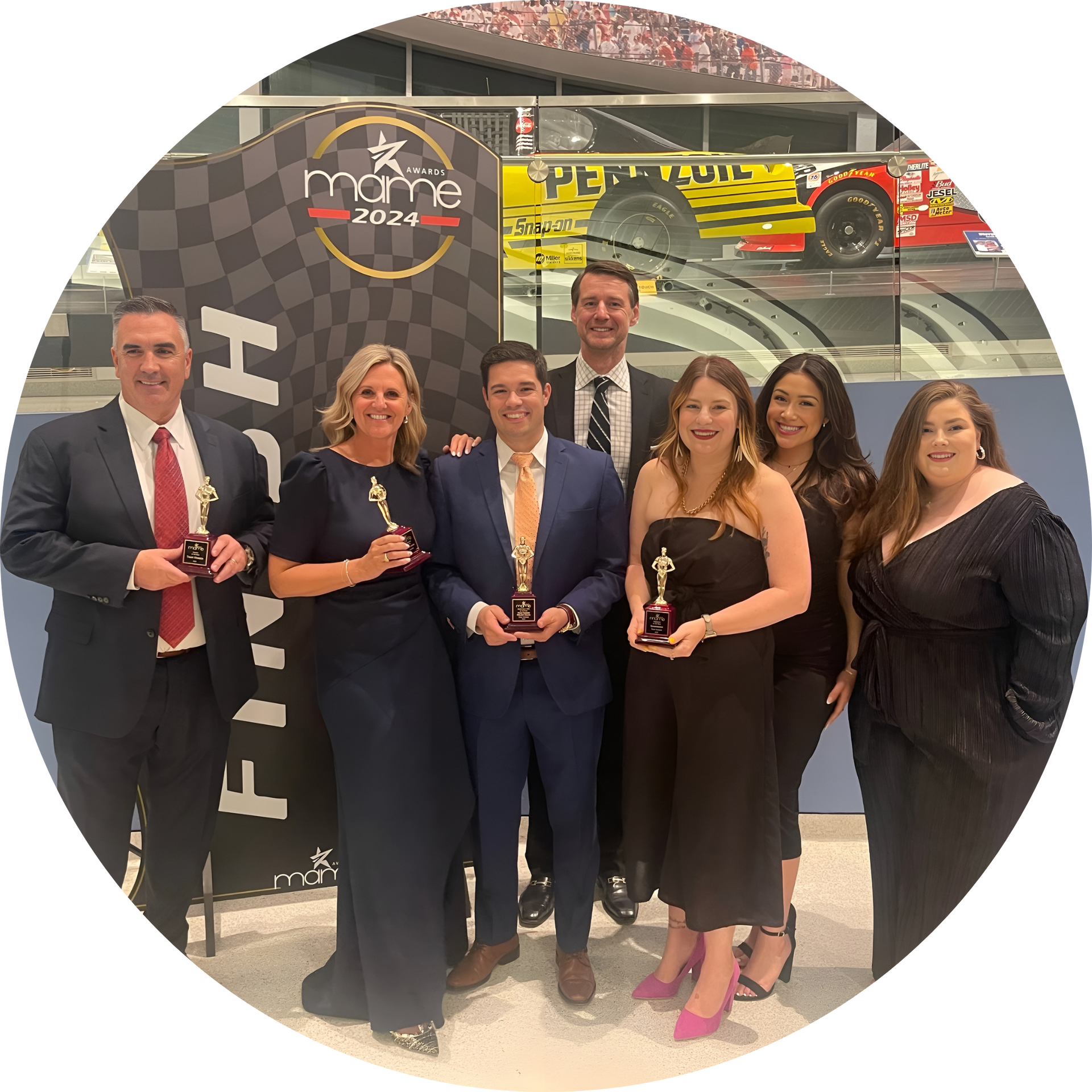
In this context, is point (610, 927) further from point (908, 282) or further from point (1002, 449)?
point (908, 282)

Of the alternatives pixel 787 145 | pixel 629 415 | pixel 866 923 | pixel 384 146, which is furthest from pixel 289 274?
pixel 866 923

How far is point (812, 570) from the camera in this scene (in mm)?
3379

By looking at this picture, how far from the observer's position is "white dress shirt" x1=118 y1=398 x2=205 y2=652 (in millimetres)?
3254

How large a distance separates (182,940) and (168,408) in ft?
6.32

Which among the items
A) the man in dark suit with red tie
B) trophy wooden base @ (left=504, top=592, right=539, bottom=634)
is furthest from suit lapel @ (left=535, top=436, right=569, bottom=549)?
the man in dark suit with red tie

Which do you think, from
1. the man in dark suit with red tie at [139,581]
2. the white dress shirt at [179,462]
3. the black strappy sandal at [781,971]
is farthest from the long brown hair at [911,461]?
the white dress shirt at [179,462]

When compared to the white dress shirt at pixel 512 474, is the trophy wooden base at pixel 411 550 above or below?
below

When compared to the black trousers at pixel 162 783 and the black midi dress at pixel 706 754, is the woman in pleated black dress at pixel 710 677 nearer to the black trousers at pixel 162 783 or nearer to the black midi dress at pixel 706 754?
the black midi dress at pixel 706 754

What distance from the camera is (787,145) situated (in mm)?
3482

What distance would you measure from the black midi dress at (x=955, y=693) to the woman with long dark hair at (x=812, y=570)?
0.31 feet

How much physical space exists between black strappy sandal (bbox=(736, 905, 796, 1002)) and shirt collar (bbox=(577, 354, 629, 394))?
1.98 meters

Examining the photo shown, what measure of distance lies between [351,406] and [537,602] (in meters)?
0.89

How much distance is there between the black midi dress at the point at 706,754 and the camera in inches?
127

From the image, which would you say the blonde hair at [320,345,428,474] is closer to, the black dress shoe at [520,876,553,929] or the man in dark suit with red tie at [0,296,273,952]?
the man in dark suit with red tie at [0,296,273,952]
